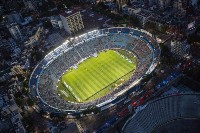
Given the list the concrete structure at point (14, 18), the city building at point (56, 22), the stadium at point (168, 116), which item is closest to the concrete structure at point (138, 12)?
the city building at point (56, 22)

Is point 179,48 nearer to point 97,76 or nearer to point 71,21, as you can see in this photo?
point 97,76

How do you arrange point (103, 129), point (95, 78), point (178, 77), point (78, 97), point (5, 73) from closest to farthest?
point (103, 129) < point (178, 77) < point (78, 97) < point (95, 78) < point (5, 73)

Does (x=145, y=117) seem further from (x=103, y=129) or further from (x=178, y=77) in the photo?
(x=178, y=77)

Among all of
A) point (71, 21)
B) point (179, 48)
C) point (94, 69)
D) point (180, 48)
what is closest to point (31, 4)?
point (71, 21)

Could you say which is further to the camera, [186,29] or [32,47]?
[32,47]

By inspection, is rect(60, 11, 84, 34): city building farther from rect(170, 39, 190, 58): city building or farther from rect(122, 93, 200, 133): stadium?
rect(122, 93, 200, 133): stadium

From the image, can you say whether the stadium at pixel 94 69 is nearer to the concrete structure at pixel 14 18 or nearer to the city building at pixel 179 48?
the city building at pixel 179 48

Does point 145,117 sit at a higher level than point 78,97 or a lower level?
higher

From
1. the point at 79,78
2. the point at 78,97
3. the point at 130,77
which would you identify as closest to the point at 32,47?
the point at 79,78
